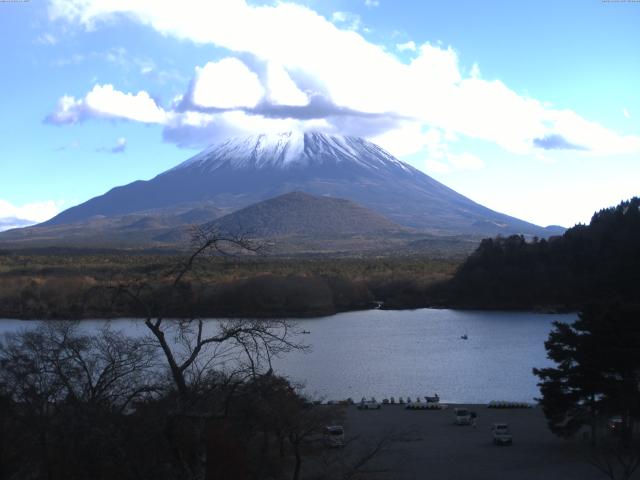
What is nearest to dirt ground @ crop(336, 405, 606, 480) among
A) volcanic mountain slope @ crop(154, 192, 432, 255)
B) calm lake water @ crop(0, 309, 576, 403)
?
calm lake water @ crop(0, 309, 576, 403)

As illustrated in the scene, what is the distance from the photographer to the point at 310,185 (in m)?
168

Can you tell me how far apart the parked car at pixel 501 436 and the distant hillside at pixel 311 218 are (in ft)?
362

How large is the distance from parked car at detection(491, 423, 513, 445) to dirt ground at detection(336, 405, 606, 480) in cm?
17

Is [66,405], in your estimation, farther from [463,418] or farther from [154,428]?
[463,418]

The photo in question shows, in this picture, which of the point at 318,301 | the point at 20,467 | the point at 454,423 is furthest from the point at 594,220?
the point at 20,467

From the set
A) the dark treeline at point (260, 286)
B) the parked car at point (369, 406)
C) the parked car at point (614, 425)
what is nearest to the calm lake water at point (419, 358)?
the parked car at point (369, 406)

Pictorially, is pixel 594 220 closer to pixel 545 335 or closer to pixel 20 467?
pixel 545 335

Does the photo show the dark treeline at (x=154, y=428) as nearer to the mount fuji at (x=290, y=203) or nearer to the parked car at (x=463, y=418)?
the parked car at (x=463, y=418)

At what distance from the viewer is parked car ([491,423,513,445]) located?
16.7 meters

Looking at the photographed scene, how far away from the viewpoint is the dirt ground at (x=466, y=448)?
1422 cm

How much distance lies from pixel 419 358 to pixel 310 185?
13705cm

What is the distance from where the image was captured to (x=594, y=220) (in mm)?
62562

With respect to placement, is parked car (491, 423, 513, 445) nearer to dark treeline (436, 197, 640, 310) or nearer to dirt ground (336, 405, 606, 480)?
dirt ground (336, 405, 606, 480)

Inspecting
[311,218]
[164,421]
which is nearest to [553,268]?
[164,421]
